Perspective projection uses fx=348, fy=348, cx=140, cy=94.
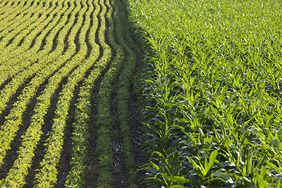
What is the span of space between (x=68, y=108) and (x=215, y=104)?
4.79 meters

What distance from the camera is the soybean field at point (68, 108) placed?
737 centimetres

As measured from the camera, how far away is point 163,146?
709 centimetres

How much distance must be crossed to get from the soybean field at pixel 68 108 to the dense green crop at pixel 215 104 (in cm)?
86

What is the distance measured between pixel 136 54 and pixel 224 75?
22.1 ft

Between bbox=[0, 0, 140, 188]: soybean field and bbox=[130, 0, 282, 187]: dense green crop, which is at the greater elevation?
bbox=[130, 0, 282, 187]: dense green crop

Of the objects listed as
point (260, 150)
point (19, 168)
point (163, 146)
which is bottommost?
point (19, 168)

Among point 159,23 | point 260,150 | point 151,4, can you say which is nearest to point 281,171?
point 260,150

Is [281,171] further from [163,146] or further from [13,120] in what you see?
[13,120]

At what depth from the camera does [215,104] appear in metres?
6.92

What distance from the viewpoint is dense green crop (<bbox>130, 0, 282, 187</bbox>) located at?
17.3ft

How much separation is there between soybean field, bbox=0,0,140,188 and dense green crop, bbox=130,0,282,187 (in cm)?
86

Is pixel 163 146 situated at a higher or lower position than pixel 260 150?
lower

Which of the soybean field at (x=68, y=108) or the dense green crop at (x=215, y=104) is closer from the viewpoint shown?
the dense green crop at (x=215, y=104)

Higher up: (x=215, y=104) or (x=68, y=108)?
(x=215, y=104)
